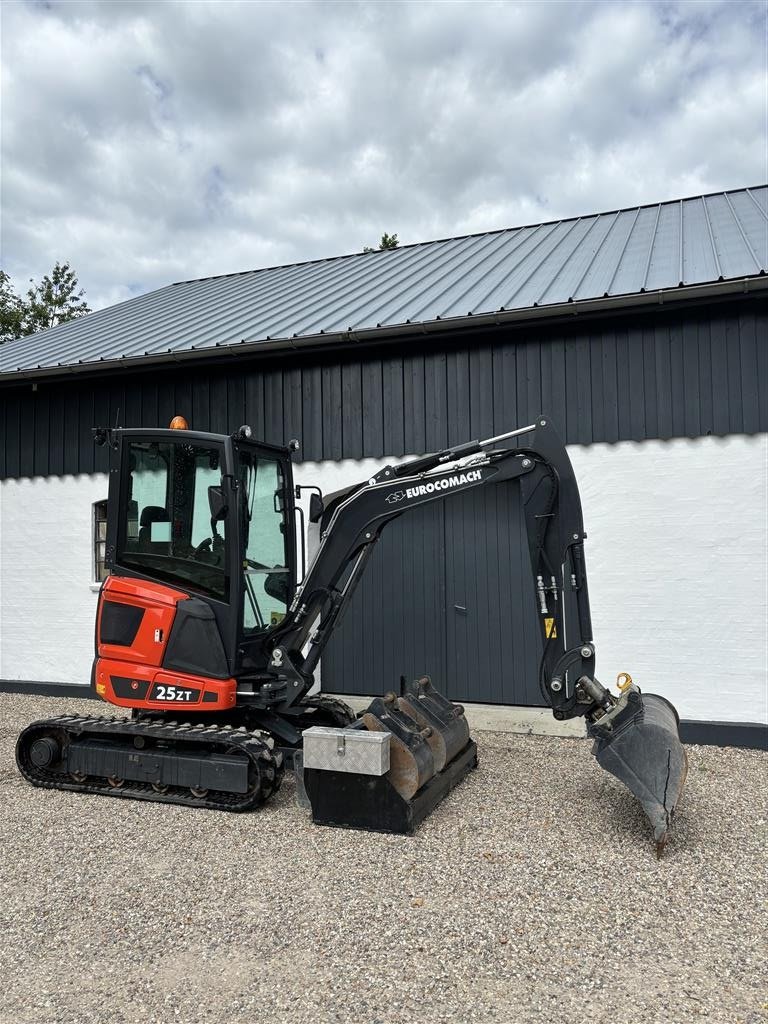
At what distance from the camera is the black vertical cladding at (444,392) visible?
7.20 metres

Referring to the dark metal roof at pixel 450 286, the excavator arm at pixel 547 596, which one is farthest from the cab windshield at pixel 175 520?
the dark metal roof at pixel 450 286

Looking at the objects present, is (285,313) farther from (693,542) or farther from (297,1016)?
(297,1016)

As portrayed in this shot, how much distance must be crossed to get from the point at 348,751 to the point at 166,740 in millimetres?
1652

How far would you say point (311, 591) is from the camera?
5.66 m

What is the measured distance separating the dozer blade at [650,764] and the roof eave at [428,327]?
13.9 ft

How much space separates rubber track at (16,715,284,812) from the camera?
5.26 metres

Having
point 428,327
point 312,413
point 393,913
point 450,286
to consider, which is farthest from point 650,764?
point 450,286

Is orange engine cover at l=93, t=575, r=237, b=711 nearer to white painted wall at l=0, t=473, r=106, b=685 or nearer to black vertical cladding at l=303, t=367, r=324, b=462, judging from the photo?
black vertical cladding at l=303, t=367, r=324, b=462

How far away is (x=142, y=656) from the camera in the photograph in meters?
5.64

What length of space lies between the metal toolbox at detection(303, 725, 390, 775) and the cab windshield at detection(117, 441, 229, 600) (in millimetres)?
1282

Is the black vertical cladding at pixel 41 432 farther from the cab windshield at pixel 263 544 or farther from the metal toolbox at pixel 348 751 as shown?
the metal toolbox at pixel 348 751

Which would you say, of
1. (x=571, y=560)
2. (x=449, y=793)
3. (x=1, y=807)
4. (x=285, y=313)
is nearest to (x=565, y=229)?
(x=285, y=313)

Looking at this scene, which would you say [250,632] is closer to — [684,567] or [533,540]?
[533,540]

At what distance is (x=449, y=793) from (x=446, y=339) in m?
4.76
